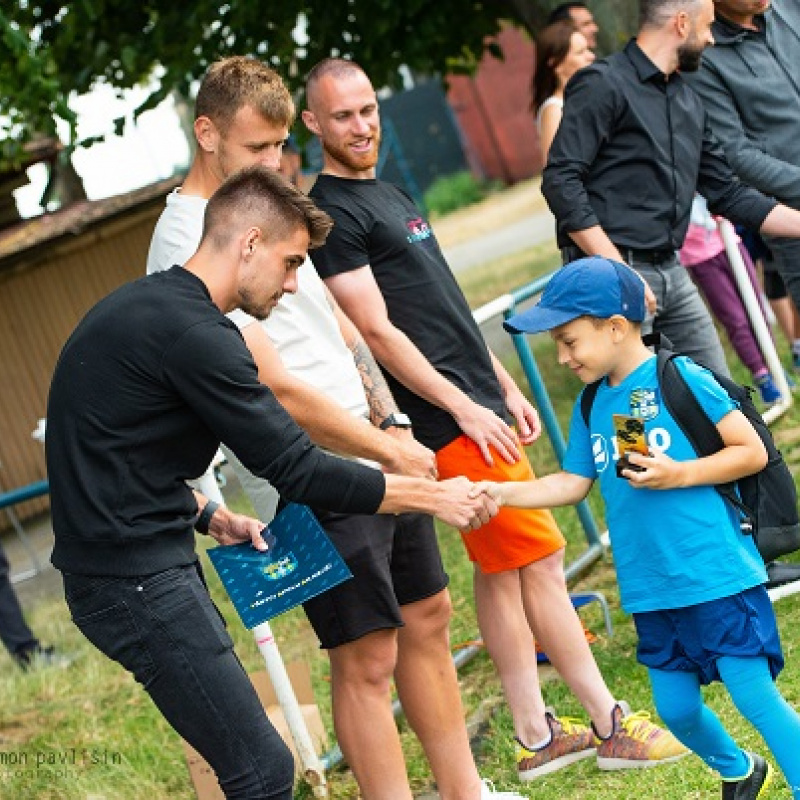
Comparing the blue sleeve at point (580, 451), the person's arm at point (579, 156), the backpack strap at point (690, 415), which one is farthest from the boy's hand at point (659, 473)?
the person's arm at point (579, 156)

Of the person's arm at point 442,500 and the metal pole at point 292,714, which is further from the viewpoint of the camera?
the metal pole at point 292,714

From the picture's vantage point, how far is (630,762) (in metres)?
5.07

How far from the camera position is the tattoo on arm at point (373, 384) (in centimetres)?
486

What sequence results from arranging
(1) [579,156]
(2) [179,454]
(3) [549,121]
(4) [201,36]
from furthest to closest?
(4) [201,36] → (3) [549,121] → (1) [579,156] → (2) [179,454]

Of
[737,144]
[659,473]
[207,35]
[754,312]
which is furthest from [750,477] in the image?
[207,35]

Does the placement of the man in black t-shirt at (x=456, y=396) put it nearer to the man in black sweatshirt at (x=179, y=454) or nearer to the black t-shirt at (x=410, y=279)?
the black t-shirt at (x=410, y=279)

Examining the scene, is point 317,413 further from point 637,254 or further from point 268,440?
point 637,254

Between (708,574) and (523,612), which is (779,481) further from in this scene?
(523,612)

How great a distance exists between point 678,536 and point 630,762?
1.18 m

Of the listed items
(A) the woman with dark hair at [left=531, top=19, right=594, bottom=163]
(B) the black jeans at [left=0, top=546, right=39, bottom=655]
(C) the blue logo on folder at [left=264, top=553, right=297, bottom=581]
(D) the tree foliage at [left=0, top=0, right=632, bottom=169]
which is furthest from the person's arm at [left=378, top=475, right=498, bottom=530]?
(D) the tree foliage at [left=0, top=0, right=632, bottom=169]

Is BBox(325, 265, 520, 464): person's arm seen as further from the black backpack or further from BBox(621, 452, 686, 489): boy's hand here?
BBox(621, 452, 686, 489): boy's hand

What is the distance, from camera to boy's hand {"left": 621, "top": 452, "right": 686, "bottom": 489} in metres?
4.04

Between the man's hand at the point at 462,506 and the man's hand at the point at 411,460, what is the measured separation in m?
0.17

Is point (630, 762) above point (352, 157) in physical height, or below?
below
